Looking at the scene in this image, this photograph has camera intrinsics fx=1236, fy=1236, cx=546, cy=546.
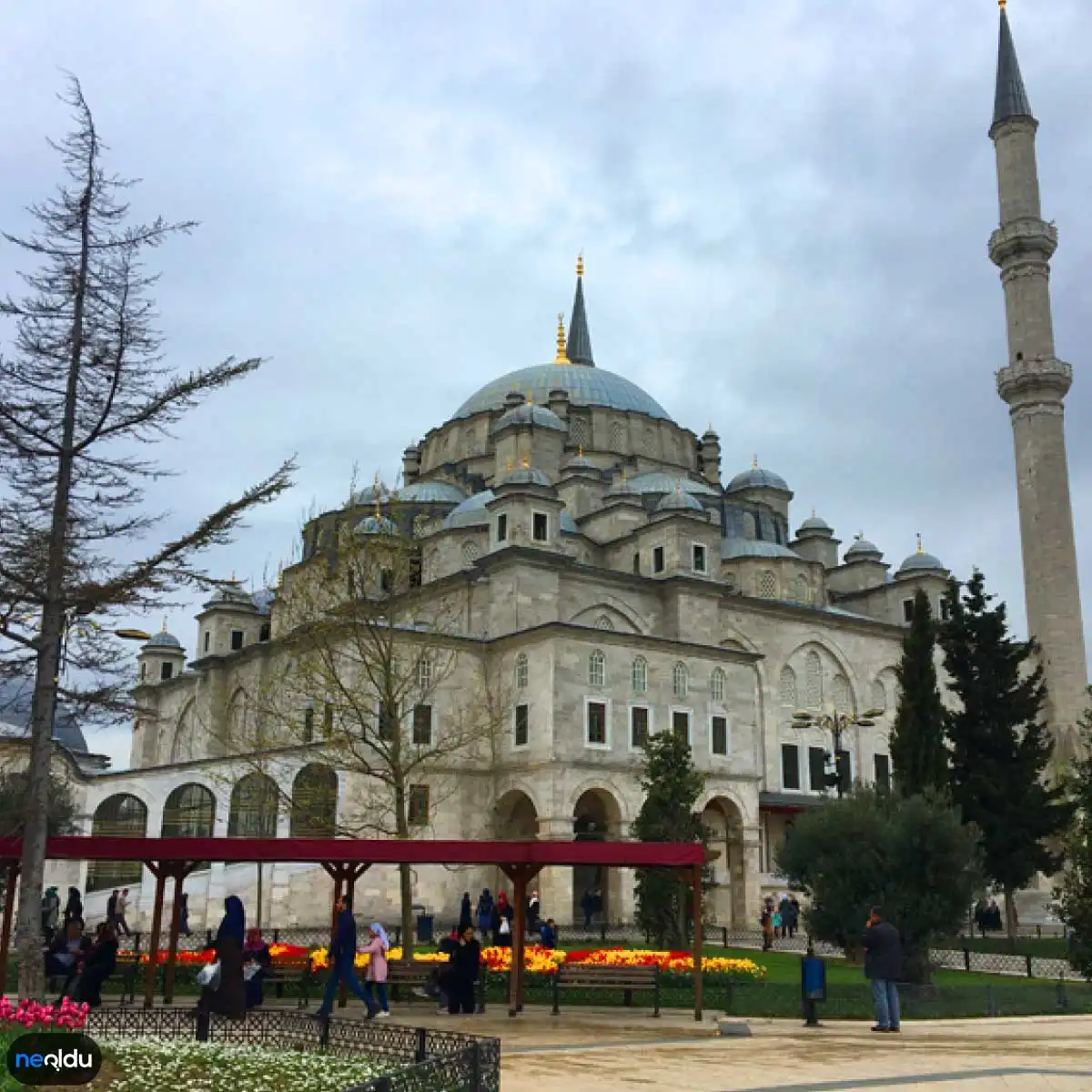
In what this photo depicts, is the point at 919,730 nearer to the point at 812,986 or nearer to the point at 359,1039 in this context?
the point at 812,986

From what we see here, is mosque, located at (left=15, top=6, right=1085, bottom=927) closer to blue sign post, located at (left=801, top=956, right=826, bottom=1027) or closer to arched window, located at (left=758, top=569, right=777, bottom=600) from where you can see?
arched window, located at (left=758, top=569, right=777, bottom=600)

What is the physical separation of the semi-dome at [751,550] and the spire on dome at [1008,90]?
16.0 metres

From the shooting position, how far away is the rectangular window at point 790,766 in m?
38.7

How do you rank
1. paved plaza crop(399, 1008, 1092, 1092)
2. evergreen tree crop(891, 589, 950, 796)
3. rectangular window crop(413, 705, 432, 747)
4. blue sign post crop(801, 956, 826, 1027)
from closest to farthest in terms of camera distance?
paved plaza crop(399, 1008, 1092, 1092) → blue sign post crop(801, 956, 826, 1027) → evergreen tree crop(891, 589, 950, 796) → rectangular window crop(413, 705, 432, 747)

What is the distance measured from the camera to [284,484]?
1424 cm

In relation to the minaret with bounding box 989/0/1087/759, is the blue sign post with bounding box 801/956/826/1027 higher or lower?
lower

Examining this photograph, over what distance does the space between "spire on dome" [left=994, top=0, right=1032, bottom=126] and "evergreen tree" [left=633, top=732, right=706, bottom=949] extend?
91.4 feet

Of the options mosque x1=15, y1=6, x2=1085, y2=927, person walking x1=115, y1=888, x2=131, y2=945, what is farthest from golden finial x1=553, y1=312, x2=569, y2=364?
person walking x1=115, y1=888, x2=131, y2=945

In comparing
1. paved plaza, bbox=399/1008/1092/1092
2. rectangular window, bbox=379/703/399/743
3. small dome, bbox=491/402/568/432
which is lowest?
paved plaza, bbox=399/1008/1092/1092

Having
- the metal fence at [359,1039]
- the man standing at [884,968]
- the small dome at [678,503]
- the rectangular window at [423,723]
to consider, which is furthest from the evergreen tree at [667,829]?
the small dome at [678,503]

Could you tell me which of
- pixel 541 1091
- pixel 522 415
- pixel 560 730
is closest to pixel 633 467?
pixel 522 415

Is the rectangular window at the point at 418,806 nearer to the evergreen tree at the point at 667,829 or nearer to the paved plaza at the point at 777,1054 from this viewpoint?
the evergreen tree at the point at 667,829

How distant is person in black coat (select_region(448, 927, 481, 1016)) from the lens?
1331 centimetres

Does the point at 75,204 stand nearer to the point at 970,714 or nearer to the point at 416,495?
the point at 970,714
